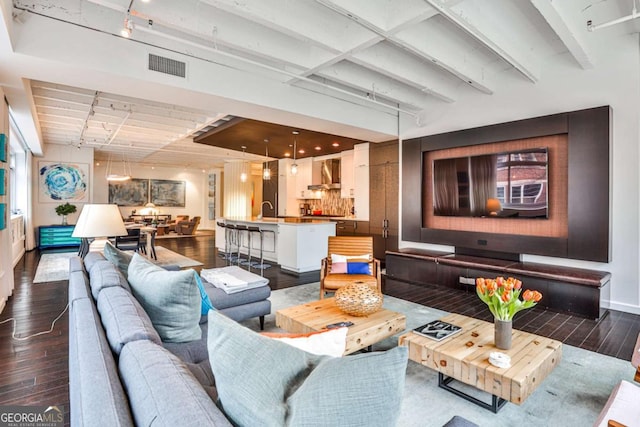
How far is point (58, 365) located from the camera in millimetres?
2729

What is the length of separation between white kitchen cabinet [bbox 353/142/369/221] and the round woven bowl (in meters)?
4.79

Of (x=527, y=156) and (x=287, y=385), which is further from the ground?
(x=527, y=156)

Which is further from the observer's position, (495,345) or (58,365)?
(58,365)

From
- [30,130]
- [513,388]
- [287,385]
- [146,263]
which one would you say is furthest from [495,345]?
[30,130]

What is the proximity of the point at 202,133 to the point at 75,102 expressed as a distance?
261cm

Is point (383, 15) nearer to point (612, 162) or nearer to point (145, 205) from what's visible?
point (612, 162)

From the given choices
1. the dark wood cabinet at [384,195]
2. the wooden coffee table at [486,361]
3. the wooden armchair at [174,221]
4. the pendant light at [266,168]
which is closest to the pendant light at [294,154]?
the pendant light at [266,168]

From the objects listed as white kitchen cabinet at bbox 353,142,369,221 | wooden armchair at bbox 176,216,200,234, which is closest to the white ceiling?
white kitchen cabinet at bbox 353,142,369,221

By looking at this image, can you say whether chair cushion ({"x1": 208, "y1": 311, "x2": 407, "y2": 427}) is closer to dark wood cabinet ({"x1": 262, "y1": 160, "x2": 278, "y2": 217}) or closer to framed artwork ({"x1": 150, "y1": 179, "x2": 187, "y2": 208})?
dark wood cabinet ({"x1": 262, "y1": 160, "x2": 278, "y2": 217})

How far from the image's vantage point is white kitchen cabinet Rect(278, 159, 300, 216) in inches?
397

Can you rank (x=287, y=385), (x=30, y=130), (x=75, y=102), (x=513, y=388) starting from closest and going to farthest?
(x=287, y=385) < (x=513, y=388) < (x=75, y=102) < (x=30, y=130)

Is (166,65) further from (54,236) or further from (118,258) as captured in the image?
(54,236)

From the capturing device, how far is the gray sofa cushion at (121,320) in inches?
48.9

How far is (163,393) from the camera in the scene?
86 centimetres
